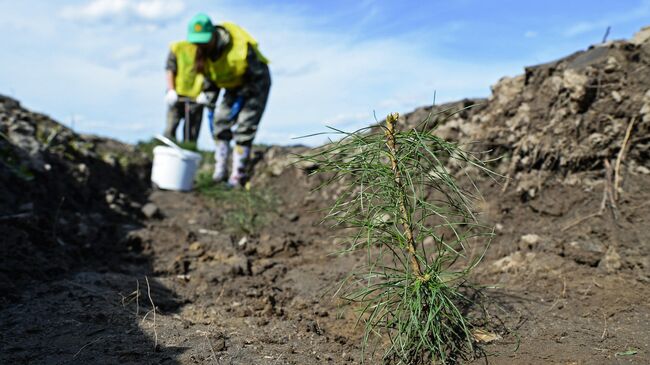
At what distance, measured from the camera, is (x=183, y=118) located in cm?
757

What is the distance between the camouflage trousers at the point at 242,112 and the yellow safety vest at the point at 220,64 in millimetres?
163

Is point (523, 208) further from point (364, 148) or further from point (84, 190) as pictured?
point (84, 190)

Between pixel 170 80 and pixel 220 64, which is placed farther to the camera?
pixel 170 80

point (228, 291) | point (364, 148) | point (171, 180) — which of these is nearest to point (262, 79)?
point (171, 180)

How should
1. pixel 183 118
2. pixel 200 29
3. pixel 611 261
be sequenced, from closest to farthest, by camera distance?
pixel 611 261 → pixel 200 29 → pixel 183 118

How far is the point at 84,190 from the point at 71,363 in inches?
149

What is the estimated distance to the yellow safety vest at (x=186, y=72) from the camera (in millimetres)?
→ 6652

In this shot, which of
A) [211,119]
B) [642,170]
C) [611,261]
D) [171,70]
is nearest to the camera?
[611,261]

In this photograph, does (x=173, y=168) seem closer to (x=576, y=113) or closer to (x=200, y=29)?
(x=200, y=29)

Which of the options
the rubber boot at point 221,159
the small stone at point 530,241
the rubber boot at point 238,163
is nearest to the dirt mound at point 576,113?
the small stone at point 530,241

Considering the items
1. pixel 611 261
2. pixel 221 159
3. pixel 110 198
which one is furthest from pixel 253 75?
pixel 611 261

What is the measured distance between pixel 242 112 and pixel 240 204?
4.58ft

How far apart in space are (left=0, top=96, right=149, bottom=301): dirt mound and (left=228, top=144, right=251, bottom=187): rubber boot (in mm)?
1115

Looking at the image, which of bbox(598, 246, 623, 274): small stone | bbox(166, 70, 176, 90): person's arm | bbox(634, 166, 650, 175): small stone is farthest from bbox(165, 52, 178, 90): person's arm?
bbox(598, 246, 623, 274): small stone
